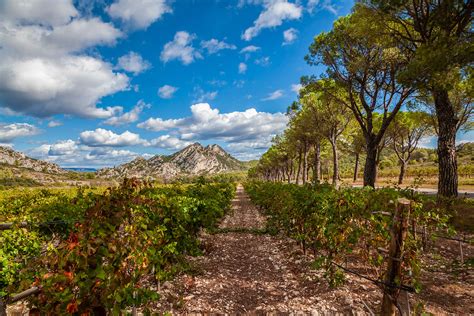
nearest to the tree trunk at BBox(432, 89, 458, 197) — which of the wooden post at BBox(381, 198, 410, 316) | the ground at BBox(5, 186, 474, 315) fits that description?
the ground at BBox(5, 186, 474, 315)

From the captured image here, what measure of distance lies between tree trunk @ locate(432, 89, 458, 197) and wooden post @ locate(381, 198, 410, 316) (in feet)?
37.5

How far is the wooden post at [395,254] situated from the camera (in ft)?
12.3

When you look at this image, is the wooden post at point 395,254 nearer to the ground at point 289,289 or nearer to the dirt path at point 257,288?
the ground at point 289,289

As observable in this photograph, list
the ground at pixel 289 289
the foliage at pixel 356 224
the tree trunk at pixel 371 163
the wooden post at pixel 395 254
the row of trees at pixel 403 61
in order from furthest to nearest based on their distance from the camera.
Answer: the tree trunk at pixel 371 163
the row of trees at pixel 403 61
the ground at pixel 289 289
the foliage at pixel 356 224
the wooden post at pixel 395 254

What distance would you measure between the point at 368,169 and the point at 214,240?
1175cm

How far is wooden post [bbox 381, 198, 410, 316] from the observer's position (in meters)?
3.76

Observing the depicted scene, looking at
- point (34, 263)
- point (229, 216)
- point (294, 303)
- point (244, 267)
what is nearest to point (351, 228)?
point (294, 303)

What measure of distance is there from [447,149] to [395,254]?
39.5 ft

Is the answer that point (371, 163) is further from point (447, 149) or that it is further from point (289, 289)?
point (289, 289)

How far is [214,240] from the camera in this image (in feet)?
43.1

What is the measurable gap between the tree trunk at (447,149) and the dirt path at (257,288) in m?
8.53

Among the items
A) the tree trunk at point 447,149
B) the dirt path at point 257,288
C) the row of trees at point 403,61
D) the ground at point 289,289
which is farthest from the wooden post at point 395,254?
the tree trunk at point 447,149

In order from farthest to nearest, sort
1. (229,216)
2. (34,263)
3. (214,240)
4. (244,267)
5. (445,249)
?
1. (229,216)
2. (214,240)
3. (445,249)
4. (244,267)
5. (34,263)

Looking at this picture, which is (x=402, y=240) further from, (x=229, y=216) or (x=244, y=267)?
(x=229, y=216)
